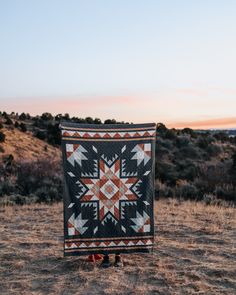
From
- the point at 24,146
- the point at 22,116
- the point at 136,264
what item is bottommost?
the point at 136,264

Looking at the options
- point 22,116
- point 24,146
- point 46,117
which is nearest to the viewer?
point 24,146

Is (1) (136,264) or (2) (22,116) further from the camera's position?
(2) (22,116)

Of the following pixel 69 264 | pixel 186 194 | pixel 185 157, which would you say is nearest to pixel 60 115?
pixel 185 157

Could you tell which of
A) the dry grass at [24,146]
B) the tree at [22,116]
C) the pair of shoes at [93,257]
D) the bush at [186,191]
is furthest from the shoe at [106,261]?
the tree at [22,116]

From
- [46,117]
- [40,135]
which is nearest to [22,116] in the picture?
[46,117]

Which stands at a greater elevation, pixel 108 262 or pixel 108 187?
pixel 108 187

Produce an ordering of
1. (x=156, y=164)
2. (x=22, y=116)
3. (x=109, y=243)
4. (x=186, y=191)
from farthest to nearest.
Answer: (x=22, y=116)
(x=156, y=164)
(x=186, y=191)
(x=109, y=243)

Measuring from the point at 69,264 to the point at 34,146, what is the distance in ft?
103

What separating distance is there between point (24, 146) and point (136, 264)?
30.4 m

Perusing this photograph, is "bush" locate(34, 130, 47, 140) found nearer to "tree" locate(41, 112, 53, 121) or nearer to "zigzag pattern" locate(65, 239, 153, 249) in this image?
"tree" locate(41, 112, 53, 121)

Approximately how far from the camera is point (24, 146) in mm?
37625

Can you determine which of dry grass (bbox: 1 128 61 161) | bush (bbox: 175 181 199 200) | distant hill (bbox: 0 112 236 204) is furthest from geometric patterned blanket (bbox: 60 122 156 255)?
dry grass (bbox: 1 128 61 161)

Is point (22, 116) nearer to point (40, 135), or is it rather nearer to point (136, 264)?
point (40, 135)

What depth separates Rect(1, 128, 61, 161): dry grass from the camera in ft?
114
